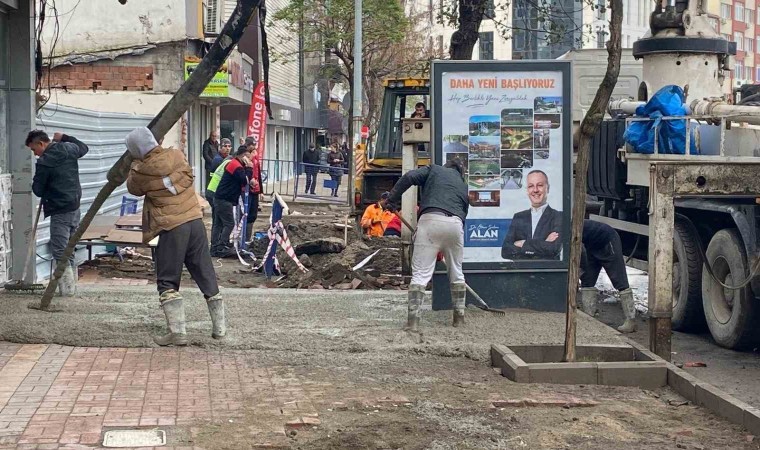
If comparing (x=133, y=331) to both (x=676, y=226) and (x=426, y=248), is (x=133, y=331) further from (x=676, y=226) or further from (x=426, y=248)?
(x=676, y=226)

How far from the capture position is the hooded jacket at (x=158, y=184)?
28.7ft

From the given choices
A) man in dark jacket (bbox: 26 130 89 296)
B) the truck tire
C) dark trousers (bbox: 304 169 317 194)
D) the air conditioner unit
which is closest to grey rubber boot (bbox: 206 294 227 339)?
man in dark jacket (bbox: 26 130 89 296)

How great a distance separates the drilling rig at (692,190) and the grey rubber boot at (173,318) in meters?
3.80

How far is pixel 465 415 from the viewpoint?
6930 millimetres

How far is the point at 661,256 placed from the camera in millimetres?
8891

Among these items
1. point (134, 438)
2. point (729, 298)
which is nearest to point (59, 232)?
point (134, 438)

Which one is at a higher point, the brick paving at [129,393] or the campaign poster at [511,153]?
the campaign poster at [511,153]

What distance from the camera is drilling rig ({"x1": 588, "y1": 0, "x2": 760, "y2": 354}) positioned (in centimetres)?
889

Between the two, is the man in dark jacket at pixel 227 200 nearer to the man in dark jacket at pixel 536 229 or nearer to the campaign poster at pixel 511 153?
the campaign poster at pixel 511 153

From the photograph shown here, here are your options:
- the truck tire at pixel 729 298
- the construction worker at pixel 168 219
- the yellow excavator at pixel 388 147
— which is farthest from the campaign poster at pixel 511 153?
the yellow excavator at pixel 388 147

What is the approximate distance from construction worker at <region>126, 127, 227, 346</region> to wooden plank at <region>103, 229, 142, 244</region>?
487 centimetres

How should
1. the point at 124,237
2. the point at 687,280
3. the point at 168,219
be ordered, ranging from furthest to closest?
1. the point at 124,237
2. the point at 687,280
3. the point at 168,219

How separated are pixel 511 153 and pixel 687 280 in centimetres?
217

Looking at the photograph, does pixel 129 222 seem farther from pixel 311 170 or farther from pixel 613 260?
pixel 311 170
